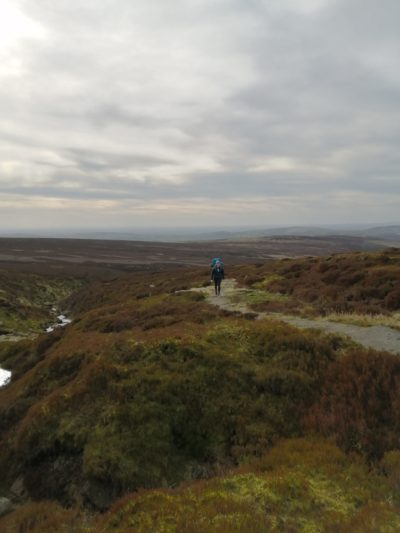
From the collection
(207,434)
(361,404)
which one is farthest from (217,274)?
(361,404)

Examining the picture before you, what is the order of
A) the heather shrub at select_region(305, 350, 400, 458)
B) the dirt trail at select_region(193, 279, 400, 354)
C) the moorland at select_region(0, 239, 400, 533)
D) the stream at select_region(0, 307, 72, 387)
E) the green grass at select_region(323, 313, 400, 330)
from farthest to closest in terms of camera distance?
the stream at select_region(0, 307, 72, 387) < the green grass at select_region(323, 313, 400, 330) < the dirt trail at select_region(193, 279, 400, 354) < the heather shrub at select_region(305, 350, 400, 458) < the moorland at select_region(0, 239, 400, 533)

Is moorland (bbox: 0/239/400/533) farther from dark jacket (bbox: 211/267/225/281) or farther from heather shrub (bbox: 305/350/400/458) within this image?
dark jacket (bbox: 211/267/225/281)

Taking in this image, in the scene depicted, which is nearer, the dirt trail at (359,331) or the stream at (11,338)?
the dirt trail at (359,331)

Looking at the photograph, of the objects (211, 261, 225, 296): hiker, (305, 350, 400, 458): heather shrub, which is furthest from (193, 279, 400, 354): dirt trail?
(211, 261, 225, 296): hiker

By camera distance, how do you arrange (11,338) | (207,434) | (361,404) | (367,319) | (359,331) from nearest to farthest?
(361,404) → (207,434) → (359,331) → (367,319) → (11,338)

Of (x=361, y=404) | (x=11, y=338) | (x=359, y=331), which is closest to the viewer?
(x=361, y=404)

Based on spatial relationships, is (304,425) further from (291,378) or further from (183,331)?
(183,331)

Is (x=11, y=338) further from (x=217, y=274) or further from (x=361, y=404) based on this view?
(x=361, y=404)

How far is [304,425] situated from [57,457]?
6.98 metres

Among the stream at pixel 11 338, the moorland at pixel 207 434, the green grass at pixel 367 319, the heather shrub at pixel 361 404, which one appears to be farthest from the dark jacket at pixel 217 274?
the heather shrub at pixel 361 404

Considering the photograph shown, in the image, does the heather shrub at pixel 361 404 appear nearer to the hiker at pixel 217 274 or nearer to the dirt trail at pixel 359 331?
the dirt trail at pixel 359 331

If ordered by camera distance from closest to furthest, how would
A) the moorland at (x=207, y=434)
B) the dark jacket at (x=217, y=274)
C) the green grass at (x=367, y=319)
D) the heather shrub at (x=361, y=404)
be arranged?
the moorland at (x=207, y=434) < the heather shrub at (x=361, y=404) < the green grass at (x=367, y=319) < the dark jacket at (x=217, y=274)

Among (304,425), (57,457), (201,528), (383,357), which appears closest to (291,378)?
(304,425)

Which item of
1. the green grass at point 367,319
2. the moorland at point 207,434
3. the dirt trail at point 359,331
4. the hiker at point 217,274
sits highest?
the hiker at point 217,274
